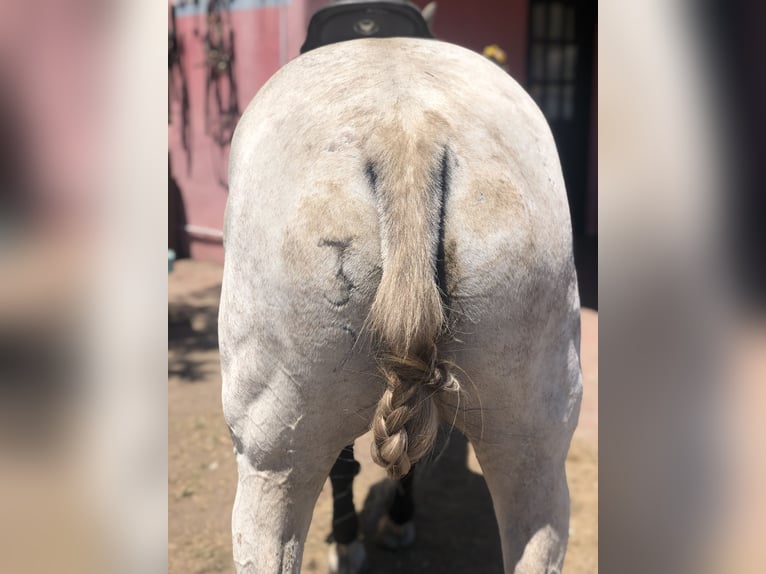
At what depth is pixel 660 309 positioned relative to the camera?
0.97 metres

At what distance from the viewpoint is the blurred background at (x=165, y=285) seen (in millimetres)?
754

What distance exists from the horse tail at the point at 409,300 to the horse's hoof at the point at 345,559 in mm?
1410

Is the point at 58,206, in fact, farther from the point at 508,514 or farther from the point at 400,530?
the point at 400,530

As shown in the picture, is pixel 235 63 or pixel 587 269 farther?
pixel 235 63

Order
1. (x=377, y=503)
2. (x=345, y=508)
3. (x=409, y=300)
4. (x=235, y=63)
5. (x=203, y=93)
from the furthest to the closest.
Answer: (x=203, y=93) → (x=235, y=63) → (x=377, y=503) → (x=345, y=508) → (x=409, y=300)

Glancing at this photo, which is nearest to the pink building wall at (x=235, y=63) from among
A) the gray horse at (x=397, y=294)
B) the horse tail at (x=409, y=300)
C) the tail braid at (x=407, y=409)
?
the gray horse at (x=397, y=294)

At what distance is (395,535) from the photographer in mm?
2627

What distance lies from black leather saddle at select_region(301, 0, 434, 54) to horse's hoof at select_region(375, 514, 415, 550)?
199 centimetres

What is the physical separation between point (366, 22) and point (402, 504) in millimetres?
1970

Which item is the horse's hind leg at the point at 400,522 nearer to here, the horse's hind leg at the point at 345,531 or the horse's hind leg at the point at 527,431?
the horse's hind leg at the point at 345,531

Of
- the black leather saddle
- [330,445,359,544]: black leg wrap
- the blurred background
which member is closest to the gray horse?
the blurred background

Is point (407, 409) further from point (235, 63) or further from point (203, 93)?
point (203, 93)

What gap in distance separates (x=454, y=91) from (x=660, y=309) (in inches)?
25.5

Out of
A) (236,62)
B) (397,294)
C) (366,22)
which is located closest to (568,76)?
(236,62)
